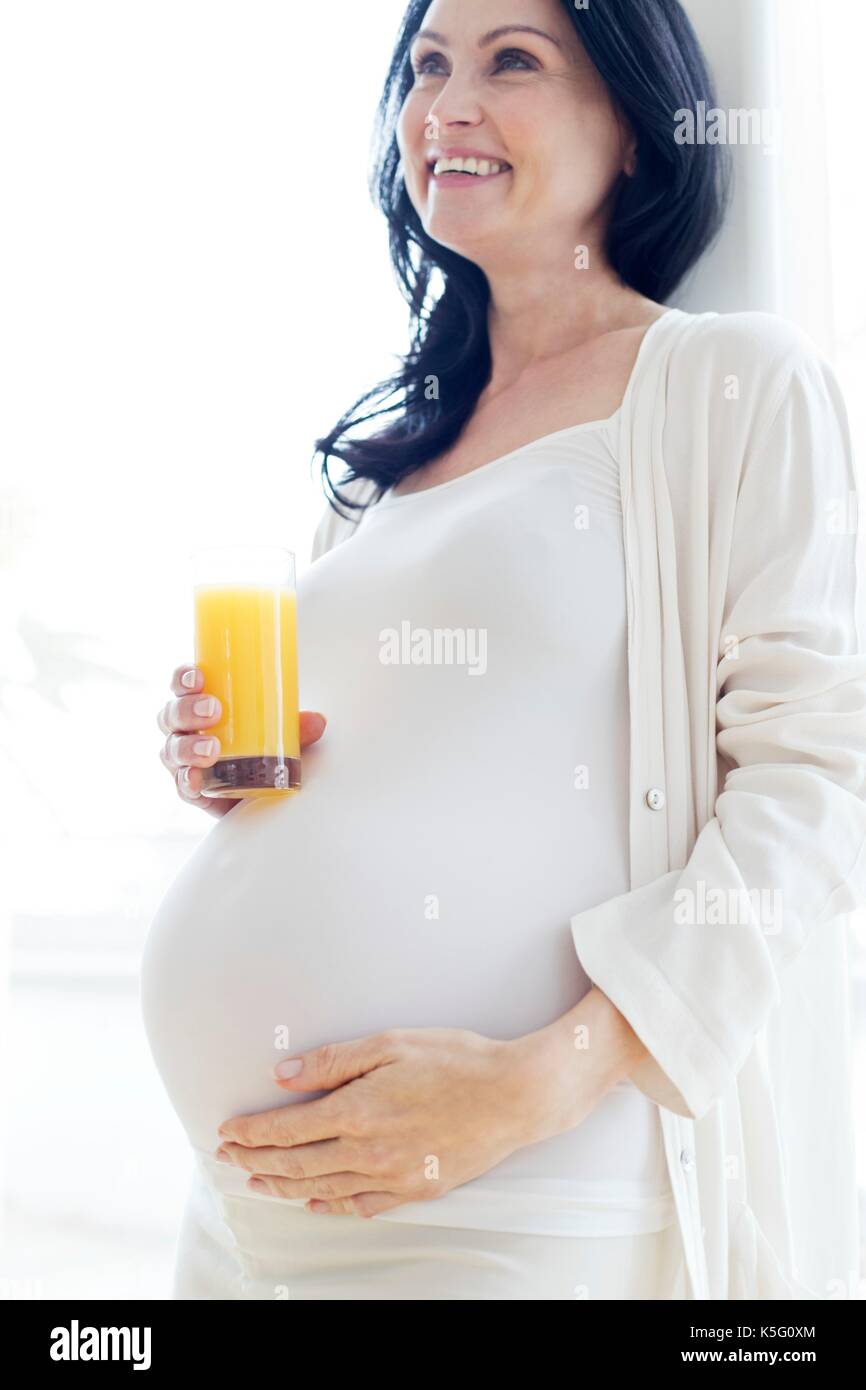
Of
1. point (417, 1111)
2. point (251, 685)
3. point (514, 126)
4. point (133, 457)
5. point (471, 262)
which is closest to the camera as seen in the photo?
point (417, 1111)

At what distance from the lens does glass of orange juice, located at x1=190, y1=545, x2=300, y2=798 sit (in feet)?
3.18

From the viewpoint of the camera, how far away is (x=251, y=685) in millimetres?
973

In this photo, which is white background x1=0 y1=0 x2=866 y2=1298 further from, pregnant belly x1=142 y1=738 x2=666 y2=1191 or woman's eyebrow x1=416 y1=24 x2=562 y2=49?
pregnant belly x1=142 y1=738 x2=666 y2=1191

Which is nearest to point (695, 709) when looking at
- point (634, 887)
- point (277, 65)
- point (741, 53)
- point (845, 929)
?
point (634, 887)

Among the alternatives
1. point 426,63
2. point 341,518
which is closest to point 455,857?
point 341,518

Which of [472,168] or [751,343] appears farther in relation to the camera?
[472,168]

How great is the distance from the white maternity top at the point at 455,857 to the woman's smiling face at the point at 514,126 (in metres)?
0.28

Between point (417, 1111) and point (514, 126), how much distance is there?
0.88m

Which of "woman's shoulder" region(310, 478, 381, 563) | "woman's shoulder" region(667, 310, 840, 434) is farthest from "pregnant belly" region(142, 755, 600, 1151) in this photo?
"woman's shoulder" region(310, 478, 381, 563)

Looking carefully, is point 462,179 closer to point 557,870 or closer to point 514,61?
point 514,61

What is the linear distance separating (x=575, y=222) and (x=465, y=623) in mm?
491

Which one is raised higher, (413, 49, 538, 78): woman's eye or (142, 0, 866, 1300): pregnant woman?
(413, 49, 538, 78): woman's eye

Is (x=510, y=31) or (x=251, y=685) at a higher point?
(x=510, y=31)

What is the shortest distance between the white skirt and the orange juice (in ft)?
1.03
